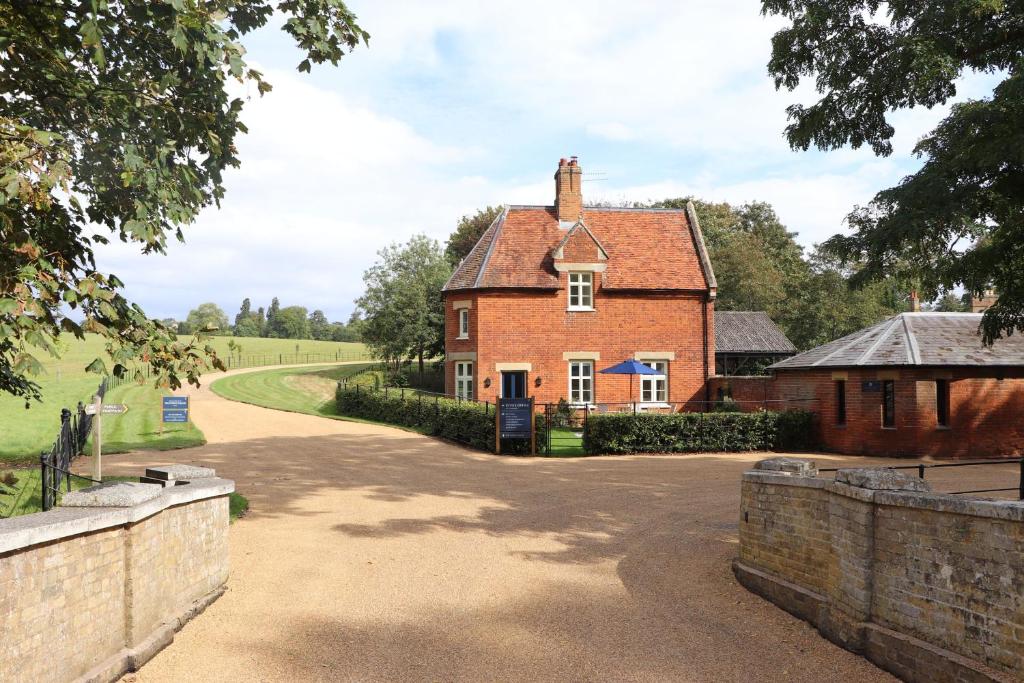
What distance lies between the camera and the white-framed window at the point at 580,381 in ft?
95.3

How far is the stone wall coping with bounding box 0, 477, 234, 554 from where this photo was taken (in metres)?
4.95

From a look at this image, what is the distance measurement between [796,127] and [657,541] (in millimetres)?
10737

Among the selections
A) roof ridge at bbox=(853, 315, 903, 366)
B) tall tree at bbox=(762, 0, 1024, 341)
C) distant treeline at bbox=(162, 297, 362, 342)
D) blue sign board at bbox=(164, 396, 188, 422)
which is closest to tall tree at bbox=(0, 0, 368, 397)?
tall tree at bbox=(762, 0, 1024, 341)

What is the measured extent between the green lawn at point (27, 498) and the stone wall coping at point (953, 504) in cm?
911

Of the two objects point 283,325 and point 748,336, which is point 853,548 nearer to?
point 748,336

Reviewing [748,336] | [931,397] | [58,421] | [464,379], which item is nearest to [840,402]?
[931,397]

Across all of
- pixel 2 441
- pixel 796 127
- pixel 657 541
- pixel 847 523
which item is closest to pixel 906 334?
pixel 796 127

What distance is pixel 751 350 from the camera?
117 feet

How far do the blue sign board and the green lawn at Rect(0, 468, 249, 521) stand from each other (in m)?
10.3

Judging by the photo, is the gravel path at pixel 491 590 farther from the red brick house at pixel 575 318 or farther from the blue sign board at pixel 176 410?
the red brick house at pixel 575 318

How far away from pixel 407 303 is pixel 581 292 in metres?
18.6

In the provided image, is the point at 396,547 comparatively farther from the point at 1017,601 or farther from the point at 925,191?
the point at 925,191

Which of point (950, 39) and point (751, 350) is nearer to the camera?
point (950, 39)

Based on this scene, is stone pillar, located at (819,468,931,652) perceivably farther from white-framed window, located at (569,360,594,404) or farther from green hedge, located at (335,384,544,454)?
white-framed window, located at (569,360,594,404)
